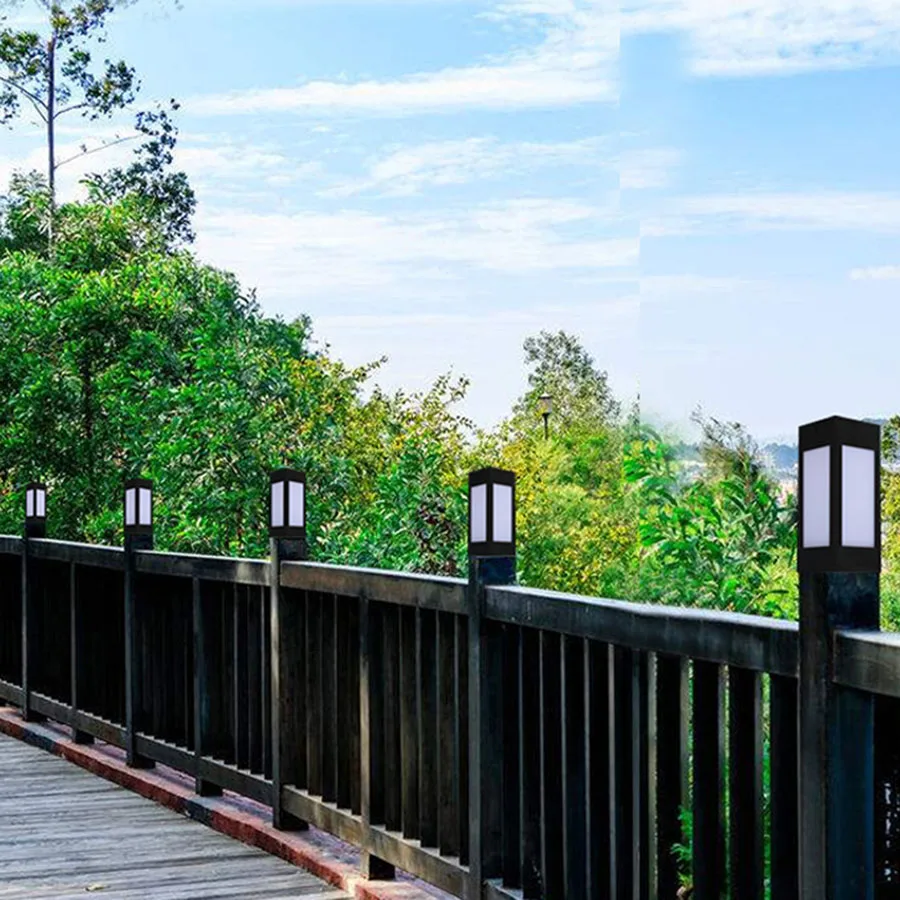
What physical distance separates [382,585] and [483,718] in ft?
2.55

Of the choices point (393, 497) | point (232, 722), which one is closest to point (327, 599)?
point (232, 722)

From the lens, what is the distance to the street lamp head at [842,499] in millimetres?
2885

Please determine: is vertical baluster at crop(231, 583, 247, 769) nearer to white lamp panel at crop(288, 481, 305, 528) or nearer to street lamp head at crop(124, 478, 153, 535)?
white lamp panel at crop(288, 481, 305, 528)

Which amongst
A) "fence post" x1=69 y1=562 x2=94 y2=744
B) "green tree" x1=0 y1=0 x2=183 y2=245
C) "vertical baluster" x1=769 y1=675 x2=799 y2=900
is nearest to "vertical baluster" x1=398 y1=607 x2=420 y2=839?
"vertical baluster" x1=769 y1=675 x2=799 y2=900

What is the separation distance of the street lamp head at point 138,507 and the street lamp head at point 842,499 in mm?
4852

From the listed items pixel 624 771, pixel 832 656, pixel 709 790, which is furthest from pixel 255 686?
pixel 832 656

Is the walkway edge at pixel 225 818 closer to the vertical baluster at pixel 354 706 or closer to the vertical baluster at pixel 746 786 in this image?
the vertical baluster at pixel 354 706

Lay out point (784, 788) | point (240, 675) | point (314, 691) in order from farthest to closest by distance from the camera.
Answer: point (240, 675) → point (314, 691) → point (784, 788)

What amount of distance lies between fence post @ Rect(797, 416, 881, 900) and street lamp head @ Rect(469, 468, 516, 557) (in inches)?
62.4

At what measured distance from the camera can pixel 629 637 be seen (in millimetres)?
3609

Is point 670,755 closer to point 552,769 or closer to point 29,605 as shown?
point 552,769

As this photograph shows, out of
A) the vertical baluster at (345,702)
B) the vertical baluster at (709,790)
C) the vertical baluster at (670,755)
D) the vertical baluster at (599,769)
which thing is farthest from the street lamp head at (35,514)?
the vertical baluster at (709,790)

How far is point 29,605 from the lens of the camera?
9.10 meters

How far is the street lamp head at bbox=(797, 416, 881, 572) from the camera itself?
2885mm
